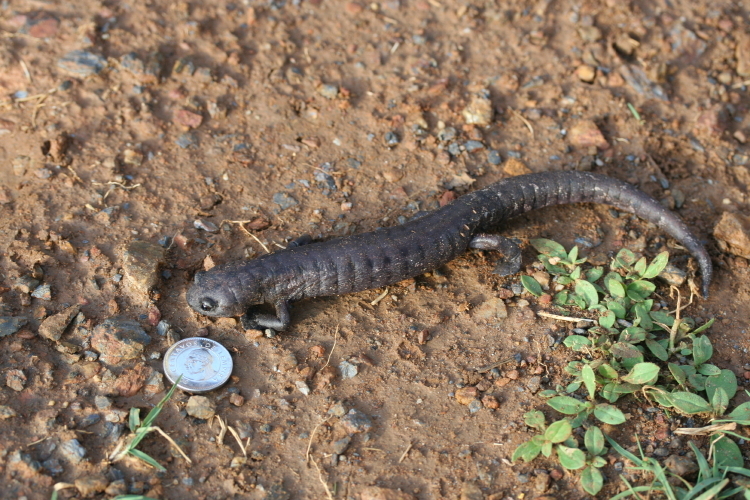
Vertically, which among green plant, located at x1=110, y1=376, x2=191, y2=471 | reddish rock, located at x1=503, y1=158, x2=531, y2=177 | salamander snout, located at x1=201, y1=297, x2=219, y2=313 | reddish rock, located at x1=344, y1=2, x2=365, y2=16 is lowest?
green plant, located at x1=110, y1=376, x2=191, y2=471

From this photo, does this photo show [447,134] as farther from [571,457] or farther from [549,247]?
[571,457]

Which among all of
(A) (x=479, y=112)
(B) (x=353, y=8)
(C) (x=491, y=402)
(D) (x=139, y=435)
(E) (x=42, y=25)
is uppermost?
(B) (x=353, y=8)

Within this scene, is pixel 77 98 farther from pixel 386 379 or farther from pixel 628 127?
pixel 628 127

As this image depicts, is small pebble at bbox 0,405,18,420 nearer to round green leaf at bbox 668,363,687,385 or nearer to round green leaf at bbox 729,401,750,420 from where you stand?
round green leaf at bbox 668,363,687,385

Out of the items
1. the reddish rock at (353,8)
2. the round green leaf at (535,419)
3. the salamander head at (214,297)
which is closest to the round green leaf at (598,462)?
the round green leaf at (535,419)

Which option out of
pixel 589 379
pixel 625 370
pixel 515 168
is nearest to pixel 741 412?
pixel 625 370

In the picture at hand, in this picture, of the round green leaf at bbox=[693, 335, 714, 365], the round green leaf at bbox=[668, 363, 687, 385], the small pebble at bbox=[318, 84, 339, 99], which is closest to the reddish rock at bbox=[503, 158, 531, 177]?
the small pebble at bbox=[318, 84, 339, 99]

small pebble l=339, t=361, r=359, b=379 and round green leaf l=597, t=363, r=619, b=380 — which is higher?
round green leaf l=597, t=363, r=619, b=380
